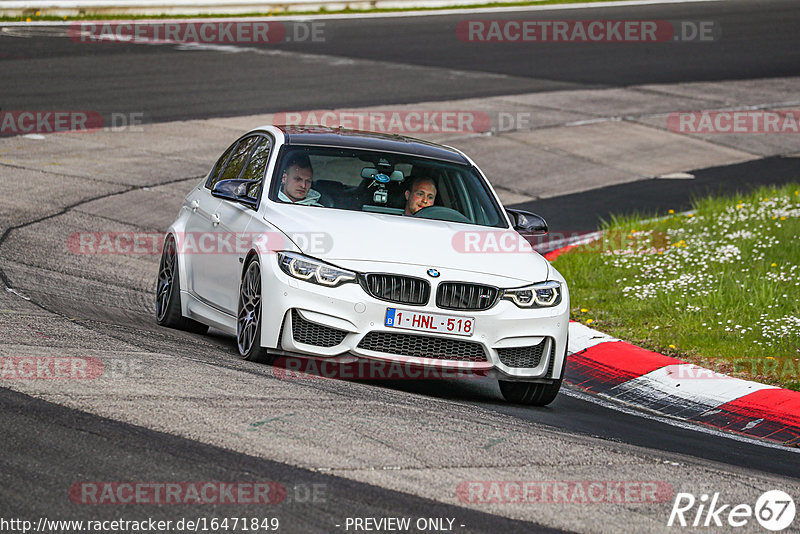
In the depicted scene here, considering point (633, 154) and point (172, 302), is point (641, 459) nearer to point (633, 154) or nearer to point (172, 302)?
point (172, 302)

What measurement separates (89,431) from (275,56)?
68.1ft

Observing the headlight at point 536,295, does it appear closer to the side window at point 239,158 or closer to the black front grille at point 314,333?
the black front grille at point 314,333

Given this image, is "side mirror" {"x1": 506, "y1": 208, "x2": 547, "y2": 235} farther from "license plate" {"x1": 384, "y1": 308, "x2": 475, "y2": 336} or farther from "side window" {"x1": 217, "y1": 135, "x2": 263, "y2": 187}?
"side window" {"x1": 217, "y1": 135, "x2": 263, "y2": 187}

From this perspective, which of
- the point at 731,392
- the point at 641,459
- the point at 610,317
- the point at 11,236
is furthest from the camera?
the point at 11,236

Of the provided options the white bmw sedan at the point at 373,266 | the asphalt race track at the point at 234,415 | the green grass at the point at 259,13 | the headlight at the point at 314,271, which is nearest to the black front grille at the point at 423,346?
the white bmw sedan at the point at 373,266

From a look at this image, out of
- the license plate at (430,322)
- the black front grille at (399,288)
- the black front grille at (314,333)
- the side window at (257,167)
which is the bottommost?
→ the black front grille at (314,333)

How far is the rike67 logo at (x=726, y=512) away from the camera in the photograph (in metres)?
5.18

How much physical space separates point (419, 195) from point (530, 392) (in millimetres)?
1603

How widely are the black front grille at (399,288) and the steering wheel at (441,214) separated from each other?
1.14 m

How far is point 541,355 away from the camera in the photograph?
7.71 m

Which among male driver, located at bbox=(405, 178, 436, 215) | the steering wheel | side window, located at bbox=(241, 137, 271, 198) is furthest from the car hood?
side window, located at bbox=(241, 137, 271, 198)

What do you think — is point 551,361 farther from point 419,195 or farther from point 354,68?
point 354,68

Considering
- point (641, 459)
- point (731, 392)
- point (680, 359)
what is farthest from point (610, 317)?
point (641, 459)

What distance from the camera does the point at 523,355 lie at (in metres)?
7.66
